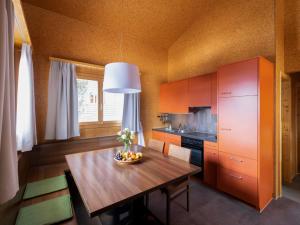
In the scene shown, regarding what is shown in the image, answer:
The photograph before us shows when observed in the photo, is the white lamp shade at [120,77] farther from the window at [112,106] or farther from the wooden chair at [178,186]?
the window at [112,106]

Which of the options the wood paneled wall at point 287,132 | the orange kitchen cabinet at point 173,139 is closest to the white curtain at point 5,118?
the orange kitchen cabinet at point 173,139

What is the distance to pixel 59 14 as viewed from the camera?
2670 mm

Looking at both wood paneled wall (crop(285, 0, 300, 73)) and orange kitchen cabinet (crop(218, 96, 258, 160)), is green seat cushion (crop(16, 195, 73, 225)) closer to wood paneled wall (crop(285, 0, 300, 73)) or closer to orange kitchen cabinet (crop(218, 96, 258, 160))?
orange kitchen cabinet (crop(218, 96, 258, 160))

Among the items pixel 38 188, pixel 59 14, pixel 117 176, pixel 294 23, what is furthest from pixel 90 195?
pixel 294 23

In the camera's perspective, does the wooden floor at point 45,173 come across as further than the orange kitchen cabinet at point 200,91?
No

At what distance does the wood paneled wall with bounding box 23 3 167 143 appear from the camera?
2.51 metres

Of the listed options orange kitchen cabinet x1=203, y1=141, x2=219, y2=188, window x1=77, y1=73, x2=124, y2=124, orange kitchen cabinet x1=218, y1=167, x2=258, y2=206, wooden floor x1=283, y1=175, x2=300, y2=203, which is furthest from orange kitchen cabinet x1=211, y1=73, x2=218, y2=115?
window x1=77, y1=73, x2=124, y2=124

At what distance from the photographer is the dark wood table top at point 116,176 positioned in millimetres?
1083

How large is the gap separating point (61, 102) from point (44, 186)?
137 cm

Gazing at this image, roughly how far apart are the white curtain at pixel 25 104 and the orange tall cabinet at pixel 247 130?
2.81 metres

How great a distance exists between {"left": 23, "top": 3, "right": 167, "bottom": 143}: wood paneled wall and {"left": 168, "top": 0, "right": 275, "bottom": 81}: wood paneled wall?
2.63ft

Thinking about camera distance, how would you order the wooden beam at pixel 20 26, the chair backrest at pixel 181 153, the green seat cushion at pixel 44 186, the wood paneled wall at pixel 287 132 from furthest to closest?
1. the wood paneled wall at pixel 287 132
2. the chair backrest at pixel 181 153
3. the green seat cushion at pixel 44 186
4. the wooden beam at pixel 20 26

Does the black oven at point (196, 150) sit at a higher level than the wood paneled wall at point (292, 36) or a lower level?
lower

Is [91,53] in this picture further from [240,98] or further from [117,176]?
[240,98]
